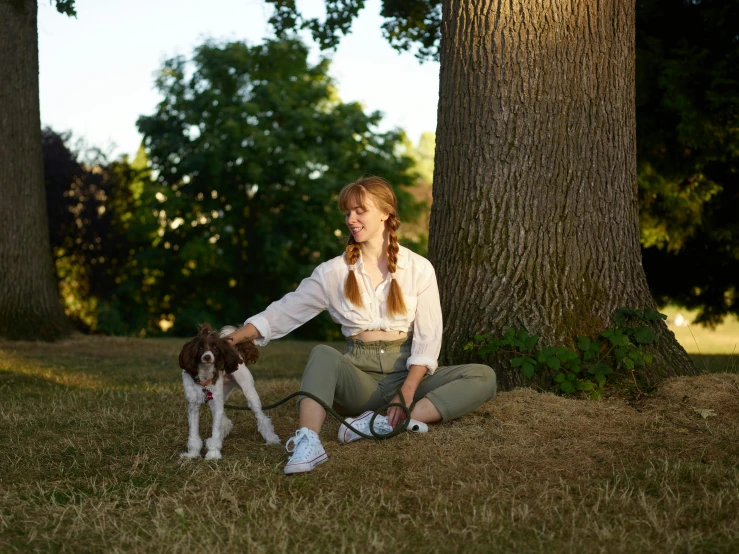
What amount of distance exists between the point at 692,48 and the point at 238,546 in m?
13.3

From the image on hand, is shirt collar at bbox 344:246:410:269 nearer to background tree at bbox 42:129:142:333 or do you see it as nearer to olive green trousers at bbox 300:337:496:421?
olive green trousers at bbox 300:337:496:421

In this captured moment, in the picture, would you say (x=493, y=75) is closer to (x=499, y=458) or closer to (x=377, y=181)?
Answer: (x=377, y=181)

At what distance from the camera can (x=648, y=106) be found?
558 inches

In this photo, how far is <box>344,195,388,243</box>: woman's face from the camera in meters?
4.99

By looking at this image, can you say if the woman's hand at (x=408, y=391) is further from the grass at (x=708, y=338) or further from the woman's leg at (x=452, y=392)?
the grass at (x=708, y=338)

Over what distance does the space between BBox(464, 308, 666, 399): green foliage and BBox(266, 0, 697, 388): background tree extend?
12 centimetres

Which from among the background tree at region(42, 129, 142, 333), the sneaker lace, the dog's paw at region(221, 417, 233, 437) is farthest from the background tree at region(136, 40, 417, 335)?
the sneaker lace

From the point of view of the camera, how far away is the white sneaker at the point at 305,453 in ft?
13.7

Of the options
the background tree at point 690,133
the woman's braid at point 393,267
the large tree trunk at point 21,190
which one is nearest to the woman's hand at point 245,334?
the woman's braid at point 393,267

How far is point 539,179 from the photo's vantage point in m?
6.14

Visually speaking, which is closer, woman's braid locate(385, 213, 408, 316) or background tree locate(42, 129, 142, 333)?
woman's braid locate(385, 213, 408, 316)

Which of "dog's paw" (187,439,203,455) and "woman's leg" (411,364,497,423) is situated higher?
"woman's leg" (411,364,497,423)

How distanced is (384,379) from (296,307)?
0.73 meters

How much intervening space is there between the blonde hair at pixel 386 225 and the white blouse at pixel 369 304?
0.14 feet
